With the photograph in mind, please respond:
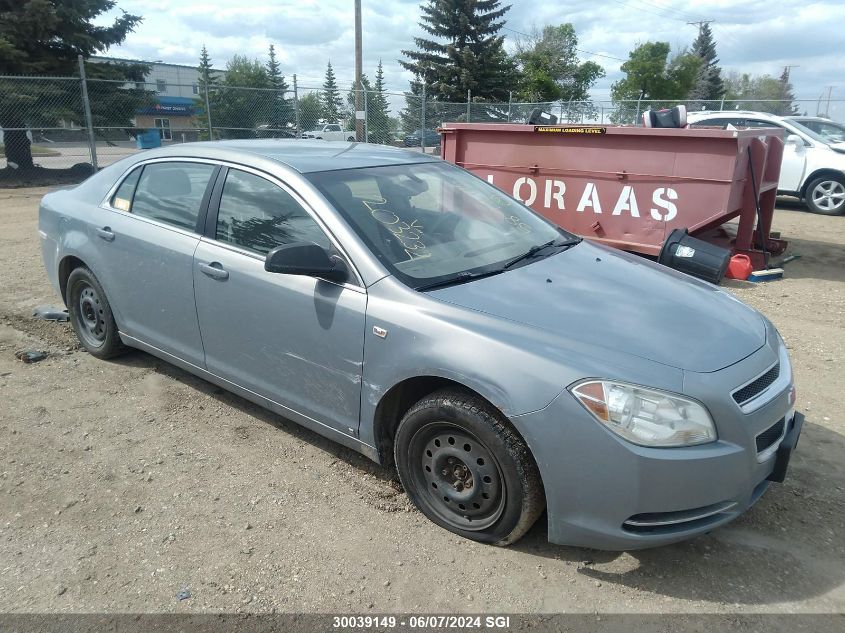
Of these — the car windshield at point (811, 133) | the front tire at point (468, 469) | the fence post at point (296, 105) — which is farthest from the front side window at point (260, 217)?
the fence post at point (296, 105)

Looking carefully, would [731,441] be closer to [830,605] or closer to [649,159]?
[830,605]

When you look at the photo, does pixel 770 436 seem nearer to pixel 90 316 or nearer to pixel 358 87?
pixel 90 316

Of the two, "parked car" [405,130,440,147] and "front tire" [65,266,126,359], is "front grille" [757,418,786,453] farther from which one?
"parked car" [405,130,440,147]

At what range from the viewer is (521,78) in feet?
144

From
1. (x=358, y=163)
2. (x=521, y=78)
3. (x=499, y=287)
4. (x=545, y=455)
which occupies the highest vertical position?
(x=521, y=78)

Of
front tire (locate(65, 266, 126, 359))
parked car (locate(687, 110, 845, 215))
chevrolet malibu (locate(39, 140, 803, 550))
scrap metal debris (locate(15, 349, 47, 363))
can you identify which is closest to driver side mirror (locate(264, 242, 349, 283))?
chevrolet malibu (locate(39, 140, 803, 550))

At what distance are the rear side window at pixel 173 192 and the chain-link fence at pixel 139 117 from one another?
39.1 ft

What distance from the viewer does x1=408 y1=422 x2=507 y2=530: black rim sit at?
2.69 meters

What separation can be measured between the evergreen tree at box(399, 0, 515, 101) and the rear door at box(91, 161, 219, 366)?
39538 millimetres

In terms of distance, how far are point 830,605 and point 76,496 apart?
3.38 m

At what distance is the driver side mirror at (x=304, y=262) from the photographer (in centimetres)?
290

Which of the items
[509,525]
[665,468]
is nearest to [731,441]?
[665,468]

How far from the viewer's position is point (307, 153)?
378 cm

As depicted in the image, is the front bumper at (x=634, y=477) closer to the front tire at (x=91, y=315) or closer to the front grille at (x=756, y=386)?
the front grille at (x=756, y=386)
